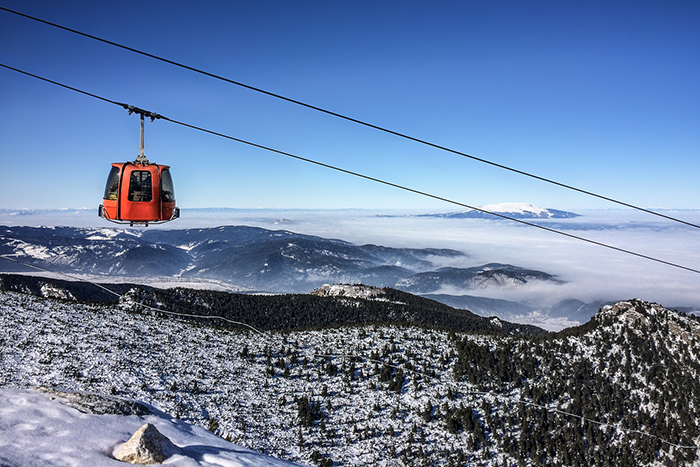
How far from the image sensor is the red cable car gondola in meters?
18.6

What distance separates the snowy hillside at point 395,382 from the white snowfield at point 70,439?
14.7 m

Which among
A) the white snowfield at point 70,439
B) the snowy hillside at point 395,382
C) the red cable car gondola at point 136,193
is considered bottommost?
the snowy hillside at point 395,382

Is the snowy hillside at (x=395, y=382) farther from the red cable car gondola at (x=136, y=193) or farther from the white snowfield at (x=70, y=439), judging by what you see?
the red cable car gondola at (x=136, y=193)

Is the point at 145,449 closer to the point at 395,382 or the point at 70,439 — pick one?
the point at 70,439

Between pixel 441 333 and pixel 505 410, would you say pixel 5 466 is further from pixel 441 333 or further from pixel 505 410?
pixel 441 333

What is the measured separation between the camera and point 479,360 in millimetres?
46250

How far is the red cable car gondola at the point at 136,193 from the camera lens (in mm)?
18594

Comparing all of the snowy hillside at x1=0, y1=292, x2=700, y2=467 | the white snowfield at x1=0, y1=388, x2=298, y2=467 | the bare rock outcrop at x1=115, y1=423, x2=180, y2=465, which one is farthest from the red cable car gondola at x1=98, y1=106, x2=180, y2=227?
the snowy hillside at x1=0, y1=292, x2=700, y2=467

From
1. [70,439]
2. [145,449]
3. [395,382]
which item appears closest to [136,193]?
[70,439]

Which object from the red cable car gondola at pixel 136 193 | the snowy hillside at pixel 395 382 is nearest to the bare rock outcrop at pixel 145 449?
the red cable car gondola at pixel 136 193

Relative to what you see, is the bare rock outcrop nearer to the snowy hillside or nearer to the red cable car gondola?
the red cable car gondola

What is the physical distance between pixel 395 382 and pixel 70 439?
31895 mm

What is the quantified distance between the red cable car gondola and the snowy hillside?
19303 mm

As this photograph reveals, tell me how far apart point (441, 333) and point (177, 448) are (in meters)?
44.8
